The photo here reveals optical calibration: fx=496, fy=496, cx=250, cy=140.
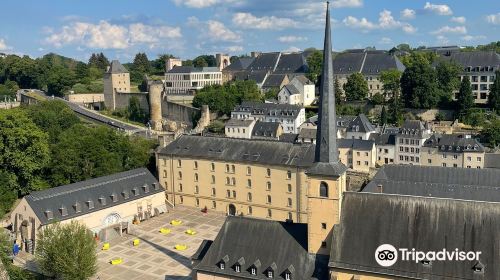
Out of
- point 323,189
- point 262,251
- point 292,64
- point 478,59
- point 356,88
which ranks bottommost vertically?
point 262,251

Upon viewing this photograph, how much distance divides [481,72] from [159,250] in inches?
3203

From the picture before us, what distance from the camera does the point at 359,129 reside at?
8438 cm

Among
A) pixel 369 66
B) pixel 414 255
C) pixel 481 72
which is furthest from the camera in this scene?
pixel 369 66

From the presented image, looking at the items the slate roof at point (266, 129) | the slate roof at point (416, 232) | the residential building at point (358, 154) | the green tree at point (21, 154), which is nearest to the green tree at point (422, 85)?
the residential building at point (358, 154)

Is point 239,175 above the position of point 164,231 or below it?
above

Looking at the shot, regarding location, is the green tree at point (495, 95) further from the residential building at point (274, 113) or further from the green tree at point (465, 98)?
the residential building at point (274, 113)

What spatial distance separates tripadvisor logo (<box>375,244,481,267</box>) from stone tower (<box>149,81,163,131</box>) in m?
76.7

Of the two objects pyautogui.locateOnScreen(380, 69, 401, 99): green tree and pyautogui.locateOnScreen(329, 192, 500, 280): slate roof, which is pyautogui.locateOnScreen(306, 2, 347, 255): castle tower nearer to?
pyautogui.locateOnScreen(329, 192, 500, 280): slate roof

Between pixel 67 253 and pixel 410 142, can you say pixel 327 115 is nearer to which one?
pixel 67 253

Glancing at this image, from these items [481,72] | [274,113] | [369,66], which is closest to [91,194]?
[274,113]

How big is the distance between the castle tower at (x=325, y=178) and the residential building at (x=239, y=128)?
56872 millimetres

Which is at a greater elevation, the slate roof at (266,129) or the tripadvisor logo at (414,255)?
the slate roof at (266,129)

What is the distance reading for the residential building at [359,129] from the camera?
8403 cm

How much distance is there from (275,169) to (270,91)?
60.3m
